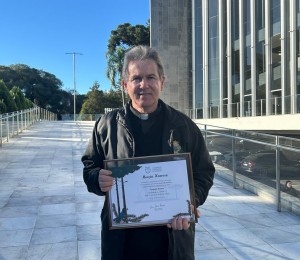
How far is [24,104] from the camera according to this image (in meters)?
37.0

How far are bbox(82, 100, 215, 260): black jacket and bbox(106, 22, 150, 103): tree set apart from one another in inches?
1667

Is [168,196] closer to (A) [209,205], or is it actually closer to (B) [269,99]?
(A) [209,205]

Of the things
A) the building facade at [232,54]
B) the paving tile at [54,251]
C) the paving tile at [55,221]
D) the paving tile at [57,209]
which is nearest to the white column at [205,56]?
the building facade at [232,54]

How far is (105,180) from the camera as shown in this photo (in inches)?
78.2

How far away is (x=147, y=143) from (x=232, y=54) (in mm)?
26158

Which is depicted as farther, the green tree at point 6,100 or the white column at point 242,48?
the green tree at point 6,100

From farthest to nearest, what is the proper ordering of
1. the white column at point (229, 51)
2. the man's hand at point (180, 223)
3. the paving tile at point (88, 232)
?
1. the white column at point (229, 51)
2. the paving tile at point (88, 232)
3. the man's hand at point (180, 223)

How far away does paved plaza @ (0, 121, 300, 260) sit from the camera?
4156 millimetres

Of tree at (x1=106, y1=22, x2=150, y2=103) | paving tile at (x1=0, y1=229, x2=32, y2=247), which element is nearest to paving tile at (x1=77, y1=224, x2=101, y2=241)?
paving tile at (x1=0, y1=229, x2=32, y2=247)

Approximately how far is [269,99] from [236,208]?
16.4m

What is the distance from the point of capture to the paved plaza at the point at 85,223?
13.6ft

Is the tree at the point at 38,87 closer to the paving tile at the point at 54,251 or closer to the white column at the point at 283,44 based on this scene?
the white column at the point at 283,44

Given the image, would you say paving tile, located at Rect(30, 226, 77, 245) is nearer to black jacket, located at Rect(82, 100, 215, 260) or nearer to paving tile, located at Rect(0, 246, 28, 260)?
paving tile, located at Rect(0, 246, 28, 260)

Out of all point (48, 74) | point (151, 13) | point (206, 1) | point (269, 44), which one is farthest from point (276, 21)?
point (48, 74)
